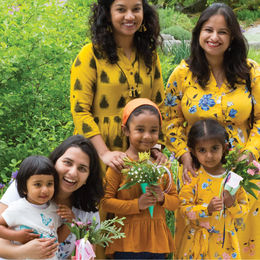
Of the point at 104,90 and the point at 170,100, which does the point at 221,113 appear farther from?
the point at 104,90

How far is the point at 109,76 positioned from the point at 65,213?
1.07 metres

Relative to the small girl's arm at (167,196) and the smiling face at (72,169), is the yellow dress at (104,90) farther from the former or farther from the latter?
the small girl's arm at (167,196)

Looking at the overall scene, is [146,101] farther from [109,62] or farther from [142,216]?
[142,216]

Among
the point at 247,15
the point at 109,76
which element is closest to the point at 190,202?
the point at 109,76

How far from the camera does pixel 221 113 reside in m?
3.56

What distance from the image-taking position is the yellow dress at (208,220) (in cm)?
350

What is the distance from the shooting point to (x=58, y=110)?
5211 mm

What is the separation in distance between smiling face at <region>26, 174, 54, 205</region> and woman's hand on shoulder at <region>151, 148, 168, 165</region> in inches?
34.3

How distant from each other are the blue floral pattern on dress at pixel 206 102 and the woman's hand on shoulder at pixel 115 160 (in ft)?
2.51

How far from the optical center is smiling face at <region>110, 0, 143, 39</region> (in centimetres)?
335

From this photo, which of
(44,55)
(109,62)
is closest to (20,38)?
(44,55)

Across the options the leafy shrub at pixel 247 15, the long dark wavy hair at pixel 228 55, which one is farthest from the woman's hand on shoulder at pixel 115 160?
the leafy shrub at pixel 247 15

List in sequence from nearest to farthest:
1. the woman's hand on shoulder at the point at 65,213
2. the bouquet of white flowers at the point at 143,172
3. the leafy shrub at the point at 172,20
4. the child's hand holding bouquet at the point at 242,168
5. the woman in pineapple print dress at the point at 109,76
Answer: the woman's hand on shoulder at the point at 65,213 < the bouquet of white flowers at the point at 143,172 < the child's hand holding bouquet at the point at 242,168 < the woman in pineapple print dress at the point at 109,76 < the leafy shrub at the point at 172,20

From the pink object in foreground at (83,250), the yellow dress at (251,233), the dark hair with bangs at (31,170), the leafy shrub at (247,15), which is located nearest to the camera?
the pink object in foreground at (83,250)
